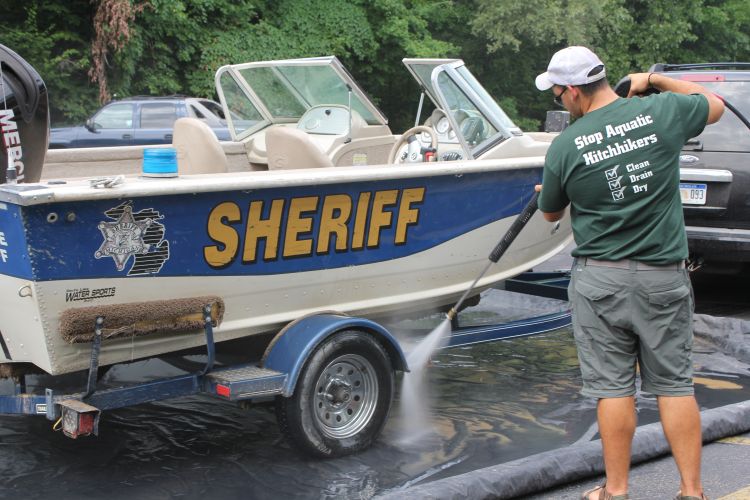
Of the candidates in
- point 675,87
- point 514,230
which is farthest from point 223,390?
point 675,87

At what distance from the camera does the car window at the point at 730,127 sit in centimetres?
760

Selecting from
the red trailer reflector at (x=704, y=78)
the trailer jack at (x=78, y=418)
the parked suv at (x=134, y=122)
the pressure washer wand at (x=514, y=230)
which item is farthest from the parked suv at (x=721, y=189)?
the parked suv at (x=134, y=122)

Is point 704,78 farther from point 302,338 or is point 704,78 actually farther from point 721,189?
point 302,338

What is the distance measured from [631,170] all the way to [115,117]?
49.3 ft

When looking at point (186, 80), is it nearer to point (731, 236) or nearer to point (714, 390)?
point (731, 236)

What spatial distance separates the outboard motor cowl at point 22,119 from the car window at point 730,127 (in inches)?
202

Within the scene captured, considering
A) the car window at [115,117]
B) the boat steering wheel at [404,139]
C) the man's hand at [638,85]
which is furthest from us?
the car window at [115,117]

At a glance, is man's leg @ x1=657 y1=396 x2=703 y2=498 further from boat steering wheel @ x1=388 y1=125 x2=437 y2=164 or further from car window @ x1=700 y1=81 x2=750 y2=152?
car window @ x1=700 y1=81 x2=750 y2=152

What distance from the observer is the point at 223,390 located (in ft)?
14.6

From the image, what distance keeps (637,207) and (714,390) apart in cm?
262

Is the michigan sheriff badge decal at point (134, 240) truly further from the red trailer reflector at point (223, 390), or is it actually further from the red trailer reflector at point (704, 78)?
the red trailer reflector at point (704, 78)

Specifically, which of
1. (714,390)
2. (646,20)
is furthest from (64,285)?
(646,20)

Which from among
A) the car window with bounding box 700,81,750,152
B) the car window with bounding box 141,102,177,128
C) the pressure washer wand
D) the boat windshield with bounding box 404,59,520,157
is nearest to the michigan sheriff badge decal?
the pressure washer wand

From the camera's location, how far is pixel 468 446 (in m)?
4.95
